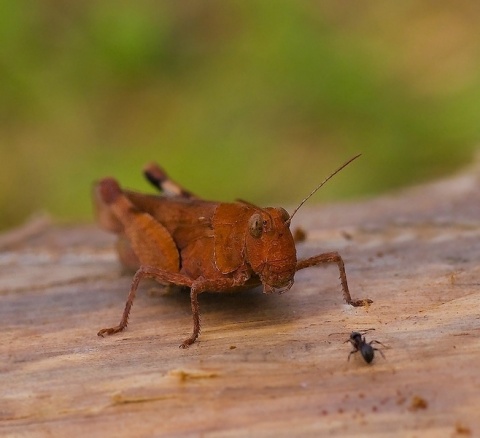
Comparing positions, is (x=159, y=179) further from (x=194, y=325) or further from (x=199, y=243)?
(x=194, y=325)

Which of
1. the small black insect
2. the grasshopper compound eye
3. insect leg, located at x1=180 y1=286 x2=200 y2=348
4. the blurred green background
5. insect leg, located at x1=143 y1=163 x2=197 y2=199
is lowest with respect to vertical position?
the small black insect

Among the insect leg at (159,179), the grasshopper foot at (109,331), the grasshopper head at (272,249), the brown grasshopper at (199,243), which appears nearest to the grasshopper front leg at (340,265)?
the brown grasshopper at (199,243)

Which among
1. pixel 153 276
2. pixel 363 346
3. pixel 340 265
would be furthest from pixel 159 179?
pixel 363 346

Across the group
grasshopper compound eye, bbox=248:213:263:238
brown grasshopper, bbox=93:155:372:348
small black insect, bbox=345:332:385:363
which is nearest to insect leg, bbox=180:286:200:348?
brown grasshopper, bbox=93:155:372:348

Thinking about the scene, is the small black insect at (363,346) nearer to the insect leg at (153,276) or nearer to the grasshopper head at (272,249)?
the grasshopper head at (272,249)

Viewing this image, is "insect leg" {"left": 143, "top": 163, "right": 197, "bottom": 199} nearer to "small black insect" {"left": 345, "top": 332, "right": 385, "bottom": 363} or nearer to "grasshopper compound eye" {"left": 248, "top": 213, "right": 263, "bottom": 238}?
"grasshopper compound eye" {"left": 248, "top": 213, "right": 263, "bottom": 238}

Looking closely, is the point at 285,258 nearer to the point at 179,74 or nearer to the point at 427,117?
the point at 427,117
